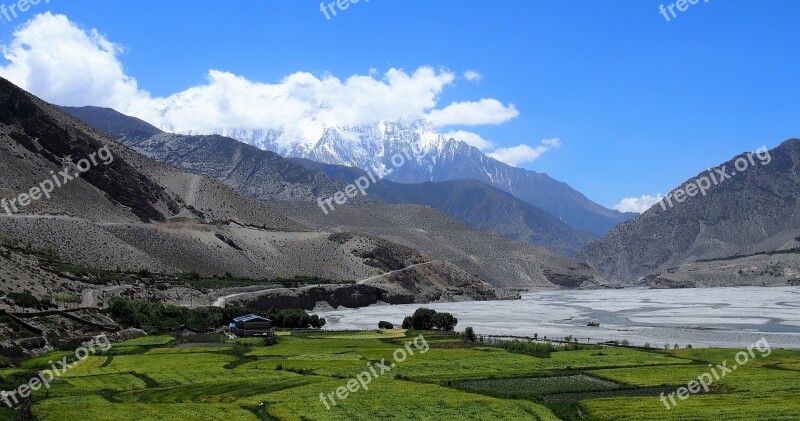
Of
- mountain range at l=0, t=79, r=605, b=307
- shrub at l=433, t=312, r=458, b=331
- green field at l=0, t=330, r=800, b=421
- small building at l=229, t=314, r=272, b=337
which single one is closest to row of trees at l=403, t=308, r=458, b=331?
shrub at l=433, t=312, r=458, b=331

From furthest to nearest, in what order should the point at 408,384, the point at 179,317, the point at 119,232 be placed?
the point at 119,232
the point at 179,317
the point at 408,384

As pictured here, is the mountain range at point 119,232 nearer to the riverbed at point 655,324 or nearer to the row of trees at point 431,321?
the riverbed at point 655,324

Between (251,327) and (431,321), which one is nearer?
(251,327)

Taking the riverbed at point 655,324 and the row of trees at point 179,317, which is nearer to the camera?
the riverbed at point 655,324

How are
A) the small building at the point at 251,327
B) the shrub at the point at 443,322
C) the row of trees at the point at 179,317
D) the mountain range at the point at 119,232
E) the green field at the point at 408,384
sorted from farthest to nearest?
the mountain range at the point at 119,232 < the shrub at the point at 443,322 < the row of trees at the point at 179,317 < the small building at the point at 251,327 < the green field at the point at 408,384

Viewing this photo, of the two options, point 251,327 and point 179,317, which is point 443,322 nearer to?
point 251,327

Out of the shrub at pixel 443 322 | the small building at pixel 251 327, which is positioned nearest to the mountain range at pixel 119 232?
the small building at pixel 251 327

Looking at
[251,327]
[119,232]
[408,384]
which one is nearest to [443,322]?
[251,327]
